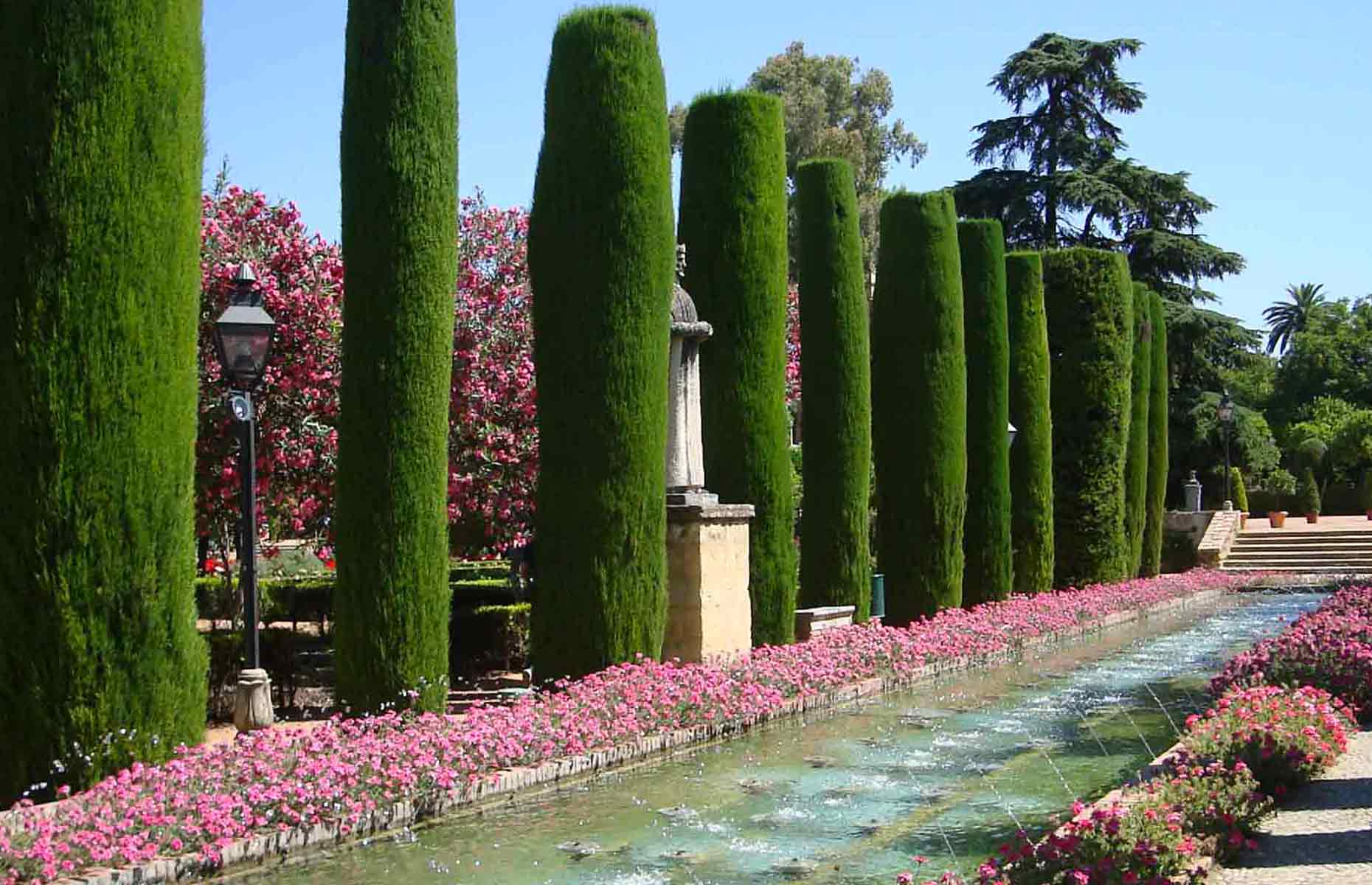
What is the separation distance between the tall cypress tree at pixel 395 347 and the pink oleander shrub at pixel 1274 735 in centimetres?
Answer: 539

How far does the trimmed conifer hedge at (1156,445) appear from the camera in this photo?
31109 mm

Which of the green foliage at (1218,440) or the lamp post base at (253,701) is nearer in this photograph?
the lamp post base at (253,701)

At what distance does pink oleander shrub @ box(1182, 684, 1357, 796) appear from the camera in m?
7.93

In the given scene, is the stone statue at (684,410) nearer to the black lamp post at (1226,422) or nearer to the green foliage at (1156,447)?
the green foliage at (1156,447)

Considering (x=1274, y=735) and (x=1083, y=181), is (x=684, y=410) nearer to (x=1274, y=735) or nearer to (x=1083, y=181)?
(x=1274, y=735)

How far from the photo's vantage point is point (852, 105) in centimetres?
4522

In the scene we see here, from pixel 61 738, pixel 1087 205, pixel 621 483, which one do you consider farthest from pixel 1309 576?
pixel 61 738

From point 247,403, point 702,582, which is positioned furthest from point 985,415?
point 247,403

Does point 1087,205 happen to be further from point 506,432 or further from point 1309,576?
point 506,432

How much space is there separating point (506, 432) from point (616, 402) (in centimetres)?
486

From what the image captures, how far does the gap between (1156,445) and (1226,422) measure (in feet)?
32.1

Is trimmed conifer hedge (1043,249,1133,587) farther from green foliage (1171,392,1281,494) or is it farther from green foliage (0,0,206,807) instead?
green foliage (0,0,206,807)

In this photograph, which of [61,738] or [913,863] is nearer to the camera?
[913,863]

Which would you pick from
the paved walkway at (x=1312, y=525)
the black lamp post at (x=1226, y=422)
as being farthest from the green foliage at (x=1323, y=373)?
the black lamp post at (x=1226, y=422)
